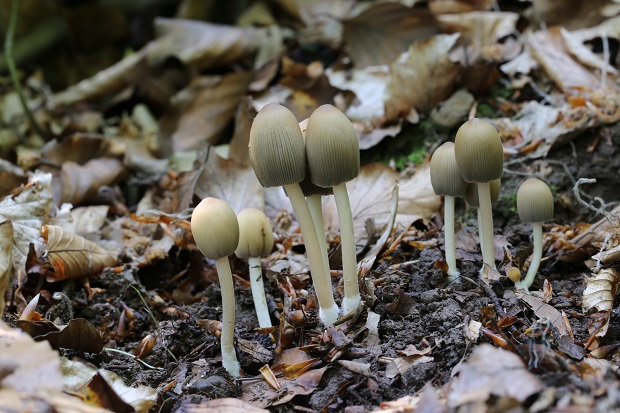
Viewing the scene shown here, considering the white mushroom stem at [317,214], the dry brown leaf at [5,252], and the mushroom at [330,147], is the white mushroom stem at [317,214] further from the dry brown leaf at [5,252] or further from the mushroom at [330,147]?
the dry brown leaf at [5,252]

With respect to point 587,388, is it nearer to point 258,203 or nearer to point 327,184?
point 327,184

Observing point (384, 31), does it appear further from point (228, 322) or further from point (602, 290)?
point (228, 322)

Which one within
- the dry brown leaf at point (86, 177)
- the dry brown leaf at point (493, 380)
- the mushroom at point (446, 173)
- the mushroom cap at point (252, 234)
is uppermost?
the mushroom at point (446, 173)

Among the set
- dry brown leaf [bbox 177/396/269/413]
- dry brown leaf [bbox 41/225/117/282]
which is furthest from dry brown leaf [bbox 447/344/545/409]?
dry brown leaf [bbox 41/225/117/282]

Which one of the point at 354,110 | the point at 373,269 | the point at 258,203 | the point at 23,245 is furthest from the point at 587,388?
the point at 354,110

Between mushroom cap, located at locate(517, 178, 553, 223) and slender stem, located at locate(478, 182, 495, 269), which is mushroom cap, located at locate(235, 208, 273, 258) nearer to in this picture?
slender stem, located at locate(478, 182, 495, 269)

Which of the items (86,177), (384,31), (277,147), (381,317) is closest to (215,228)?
(277,147)

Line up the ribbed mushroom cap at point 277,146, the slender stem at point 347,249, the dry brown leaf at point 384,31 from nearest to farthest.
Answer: the ribbed mushroom cap at point 277,146
the slender stem at point 347,249
the dry brown leaf at point 384,31

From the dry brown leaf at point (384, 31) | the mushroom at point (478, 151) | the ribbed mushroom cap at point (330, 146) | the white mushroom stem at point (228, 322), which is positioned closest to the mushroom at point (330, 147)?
the ribbed mushroom cap at point (330, 146)
